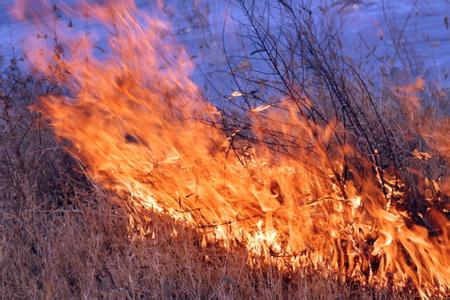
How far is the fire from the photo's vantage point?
429cm

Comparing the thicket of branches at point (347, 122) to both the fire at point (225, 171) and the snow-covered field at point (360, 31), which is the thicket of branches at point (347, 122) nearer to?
the fire at point (225, 171)

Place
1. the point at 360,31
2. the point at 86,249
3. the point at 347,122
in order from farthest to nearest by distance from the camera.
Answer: the point at 360,31 → the point at 86,249 → the point at 347,122

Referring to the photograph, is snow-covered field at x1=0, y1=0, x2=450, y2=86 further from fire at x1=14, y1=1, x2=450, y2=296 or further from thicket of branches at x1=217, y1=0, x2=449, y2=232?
fire at x1=14, y1=1, x2=450, y2=296

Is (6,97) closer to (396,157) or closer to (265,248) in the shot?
(265,248)

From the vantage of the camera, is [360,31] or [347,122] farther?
[360,31]

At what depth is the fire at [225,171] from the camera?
4.29 meters

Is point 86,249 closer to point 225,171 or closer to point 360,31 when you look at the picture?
point 225,171

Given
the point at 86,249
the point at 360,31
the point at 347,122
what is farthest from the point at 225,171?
the point at 360,31

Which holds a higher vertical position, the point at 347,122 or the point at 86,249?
the point at 347,122

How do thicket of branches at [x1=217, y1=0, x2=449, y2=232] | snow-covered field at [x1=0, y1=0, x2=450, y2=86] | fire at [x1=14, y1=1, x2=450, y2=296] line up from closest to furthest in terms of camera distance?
fire at [x1=14, y1=1, x2=450, y2=296] < thicket of branches at [x1=217, y1=0, x2=449, y2=232] < snow-covered field at [x1=0, y1=0, x2=450, y2=86]

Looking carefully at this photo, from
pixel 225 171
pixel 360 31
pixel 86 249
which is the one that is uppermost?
pixel 360 31

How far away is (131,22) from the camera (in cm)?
506

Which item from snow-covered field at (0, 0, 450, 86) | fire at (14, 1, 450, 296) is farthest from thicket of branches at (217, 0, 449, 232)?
snow-covered field at (0, 0, 450, 86)

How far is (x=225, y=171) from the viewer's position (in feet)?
15.5
